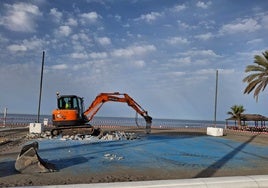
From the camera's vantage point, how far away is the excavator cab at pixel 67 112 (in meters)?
25.5

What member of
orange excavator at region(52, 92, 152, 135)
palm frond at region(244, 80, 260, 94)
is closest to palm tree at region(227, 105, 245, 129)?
palm frond at region(244, 80, 260, 94)

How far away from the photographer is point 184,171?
1220 cm

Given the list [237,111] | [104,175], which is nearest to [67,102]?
[104,175]

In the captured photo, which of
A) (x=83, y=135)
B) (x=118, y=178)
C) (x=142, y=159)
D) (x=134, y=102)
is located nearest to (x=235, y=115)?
(x=134, y=102)

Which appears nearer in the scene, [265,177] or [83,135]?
[265,177]

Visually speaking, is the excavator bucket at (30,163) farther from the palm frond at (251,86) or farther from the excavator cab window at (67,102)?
the palm frond at (251,86)

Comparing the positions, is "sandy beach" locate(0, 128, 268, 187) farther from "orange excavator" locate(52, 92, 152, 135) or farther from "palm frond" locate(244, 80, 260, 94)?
"palm frond" locate(244, 80, 260, 94)

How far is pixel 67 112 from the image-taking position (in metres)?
25.5

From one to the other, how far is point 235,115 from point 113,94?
33.9m

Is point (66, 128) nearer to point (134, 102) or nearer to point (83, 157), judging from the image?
point (134, 102)

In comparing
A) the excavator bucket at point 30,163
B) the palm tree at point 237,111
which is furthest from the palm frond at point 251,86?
the excavator bucket at point 30,163

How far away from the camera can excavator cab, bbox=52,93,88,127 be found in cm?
2555

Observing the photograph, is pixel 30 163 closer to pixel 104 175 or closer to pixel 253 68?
pixel 104 175

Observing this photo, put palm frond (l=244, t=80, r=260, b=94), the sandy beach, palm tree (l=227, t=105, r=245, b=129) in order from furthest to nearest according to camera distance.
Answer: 1. palm tree (l=227, t=105, r=245, b=129)
2. palm frond (l=244, t=80, r=260, b=94)
3. the sandy beach
